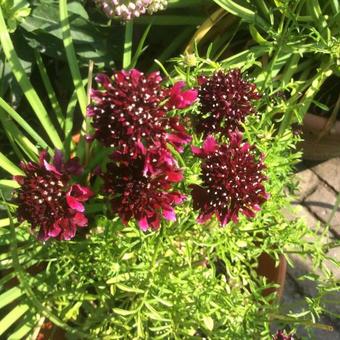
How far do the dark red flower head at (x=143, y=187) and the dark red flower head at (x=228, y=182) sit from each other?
0.05 m

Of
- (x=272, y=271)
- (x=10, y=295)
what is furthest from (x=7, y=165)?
(x=272, y=271)

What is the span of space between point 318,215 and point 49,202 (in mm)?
1069

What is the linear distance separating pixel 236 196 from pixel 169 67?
740 mm

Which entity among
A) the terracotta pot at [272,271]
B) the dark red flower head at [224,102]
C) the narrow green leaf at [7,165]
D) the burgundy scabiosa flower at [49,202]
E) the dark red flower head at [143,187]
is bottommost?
the terracotta pot at [272,271]

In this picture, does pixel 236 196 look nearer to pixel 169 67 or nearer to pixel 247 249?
pixel 247 249

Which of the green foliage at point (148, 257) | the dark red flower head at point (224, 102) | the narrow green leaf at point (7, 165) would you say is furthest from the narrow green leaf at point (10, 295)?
the dark red flower head at point (224, 102)

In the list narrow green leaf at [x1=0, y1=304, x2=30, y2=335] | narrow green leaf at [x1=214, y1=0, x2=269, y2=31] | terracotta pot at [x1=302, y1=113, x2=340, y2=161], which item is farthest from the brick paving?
narrow green leaf at [x1=0, y1=304, x2=30, y2=335]

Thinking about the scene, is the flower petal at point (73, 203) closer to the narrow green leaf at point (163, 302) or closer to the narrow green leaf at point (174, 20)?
the narrow green leaf at point (163, 302)

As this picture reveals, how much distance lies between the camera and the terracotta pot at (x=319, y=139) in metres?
1.54

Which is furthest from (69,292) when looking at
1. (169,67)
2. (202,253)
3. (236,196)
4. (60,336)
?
(169,67)

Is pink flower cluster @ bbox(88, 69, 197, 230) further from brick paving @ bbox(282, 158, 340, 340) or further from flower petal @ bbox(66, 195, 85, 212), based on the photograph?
brick paving @ bbox(282, 158, 340, 340)

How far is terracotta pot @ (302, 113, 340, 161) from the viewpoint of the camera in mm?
1537

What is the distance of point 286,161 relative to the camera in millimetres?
1122

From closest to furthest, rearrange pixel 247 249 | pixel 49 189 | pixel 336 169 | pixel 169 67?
pixel 49 189, pixel 247 249, pixel 169 67, pixel 336 169
